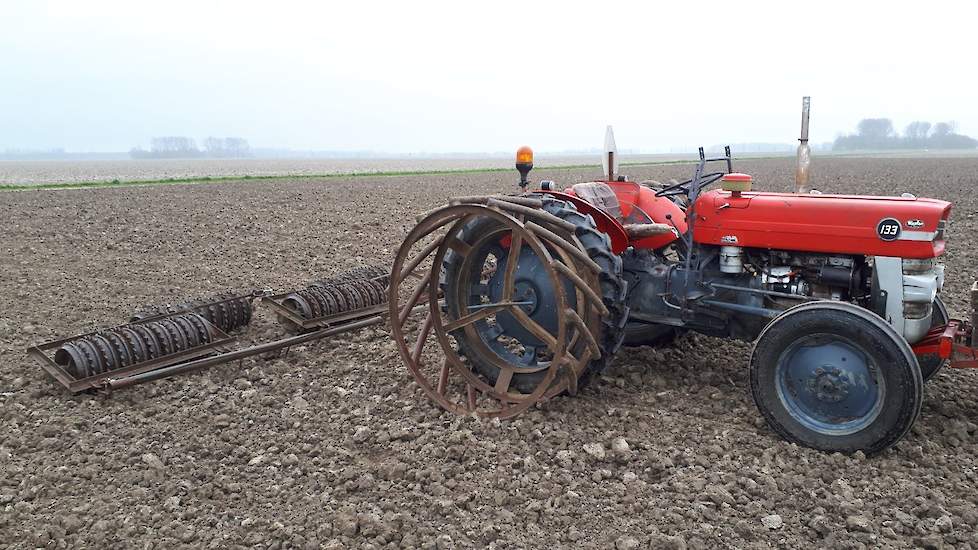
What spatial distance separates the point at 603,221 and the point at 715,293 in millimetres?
864

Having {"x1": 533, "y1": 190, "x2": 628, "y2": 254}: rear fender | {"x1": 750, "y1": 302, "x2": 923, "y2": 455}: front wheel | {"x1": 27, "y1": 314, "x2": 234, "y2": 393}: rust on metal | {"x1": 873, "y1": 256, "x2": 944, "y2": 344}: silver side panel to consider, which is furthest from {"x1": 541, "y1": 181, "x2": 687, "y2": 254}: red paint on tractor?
{"x1": 27, "y1": 314, "x2": 234, "y2": 393}: rust on metal

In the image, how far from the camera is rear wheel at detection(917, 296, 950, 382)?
14.8ft

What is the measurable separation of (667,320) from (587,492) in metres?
1.53

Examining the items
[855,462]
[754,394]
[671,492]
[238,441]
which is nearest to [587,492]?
[671,492]

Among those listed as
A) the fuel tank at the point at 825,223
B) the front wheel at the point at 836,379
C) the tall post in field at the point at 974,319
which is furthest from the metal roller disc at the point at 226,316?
the tall post in field at the point at 974,319

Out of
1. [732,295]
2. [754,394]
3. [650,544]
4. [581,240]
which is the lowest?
[650,544]

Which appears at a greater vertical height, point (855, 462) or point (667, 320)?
point (667, 320)

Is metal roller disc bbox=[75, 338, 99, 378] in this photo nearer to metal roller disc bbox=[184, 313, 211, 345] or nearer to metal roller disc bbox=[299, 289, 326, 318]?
metal roller disc bbox=[184, 313, 211, 345]

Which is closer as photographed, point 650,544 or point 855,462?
point 650,544

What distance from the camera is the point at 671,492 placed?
3.56 meters

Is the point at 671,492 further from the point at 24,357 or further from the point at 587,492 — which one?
the point at 24,357

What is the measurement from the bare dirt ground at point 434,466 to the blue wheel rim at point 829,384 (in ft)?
0.71

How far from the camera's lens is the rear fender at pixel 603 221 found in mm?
4715

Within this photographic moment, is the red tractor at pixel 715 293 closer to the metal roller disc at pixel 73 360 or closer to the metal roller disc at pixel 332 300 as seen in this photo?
the metal roller disc at pixel 332 300
